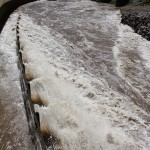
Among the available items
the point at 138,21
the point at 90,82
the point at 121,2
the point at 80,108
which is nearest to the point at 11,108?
the point at 80,108

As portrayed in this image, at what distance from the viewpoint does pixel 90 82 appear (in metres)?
8.19

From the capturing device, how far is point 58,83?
8.27 m

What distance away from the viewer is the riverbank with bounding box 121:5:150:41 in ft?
39.0

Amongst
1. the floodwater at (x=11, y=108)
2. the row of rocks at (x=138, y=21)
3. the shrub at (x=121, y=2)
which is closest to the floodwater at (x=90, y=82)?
the row of rocks at (x=138, y=21)

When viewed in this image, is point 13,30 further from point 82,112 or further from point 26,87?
point 82,112

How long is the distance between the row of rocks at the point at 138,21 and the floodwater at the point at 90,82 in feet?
0.88

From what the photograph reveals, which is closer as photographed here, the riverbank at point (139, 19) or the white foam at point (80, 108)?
the white foam at point (80, 108)

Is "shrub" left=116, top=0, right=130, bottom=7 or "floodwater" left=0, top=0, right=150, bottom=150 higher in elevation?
"floodwater" left=0, top=0, right=150, bottom=150

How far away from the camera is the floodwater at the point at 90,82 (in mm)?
6219

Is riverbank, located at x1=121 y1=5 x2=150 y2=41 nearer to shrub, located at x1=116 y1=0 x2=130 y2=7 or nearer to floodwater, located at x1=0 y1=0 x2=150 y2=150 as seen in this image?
floodwater, located at x1=0 y1=0 x2=150 y2=150

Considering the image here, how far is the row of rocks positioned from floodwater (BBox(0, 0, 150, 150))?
27cm

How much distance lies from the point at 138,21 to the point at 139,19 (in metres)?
0.10

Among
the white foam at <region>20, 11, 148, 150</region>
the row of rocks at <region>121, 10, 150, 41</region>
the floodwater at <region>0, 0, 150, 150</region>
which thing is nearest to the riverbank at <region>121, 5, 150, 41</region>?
the row of rocks at <region>121, 10, 150, 41</region>

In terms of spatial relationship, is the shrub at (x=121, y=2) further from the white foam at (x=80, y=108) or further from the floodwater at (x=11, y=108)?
the floodwater at (x=11, y=108)
